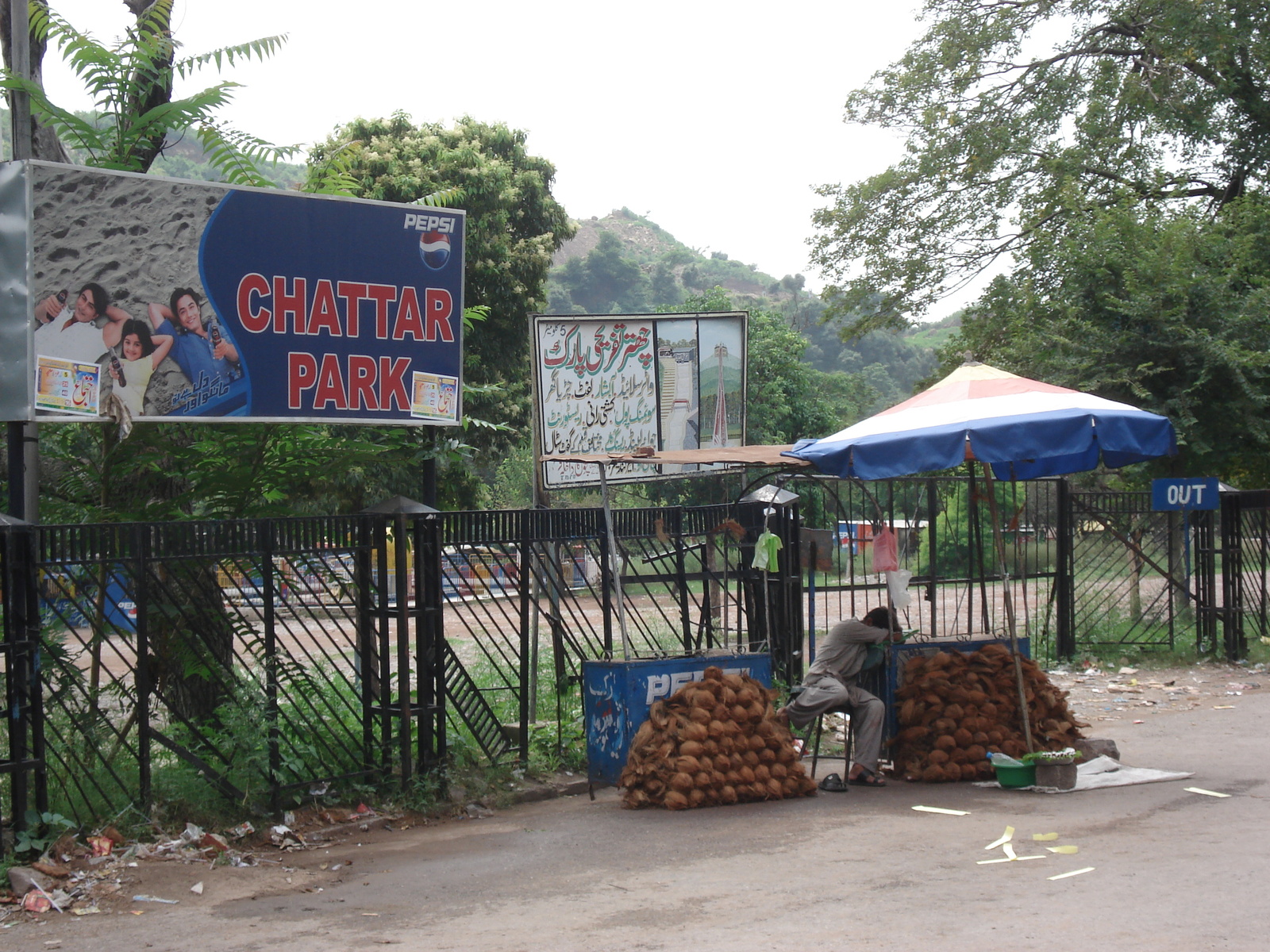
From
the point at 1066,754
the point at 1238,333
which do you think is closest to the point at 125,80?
the point at 1066,754

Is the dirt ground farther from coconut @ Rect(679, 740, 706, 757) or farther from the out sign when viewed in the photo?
the out sign

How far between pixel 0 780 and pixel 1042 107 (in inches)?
814

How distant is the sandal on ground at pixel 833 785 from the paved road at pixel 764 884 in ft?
0.30

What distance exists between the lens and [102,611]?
7355 millimetres

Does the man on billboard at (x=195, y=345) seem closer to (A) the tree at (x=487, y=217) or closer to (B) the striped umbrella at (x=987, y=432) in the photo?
(B) the striped umbrella at (x=987, y=432)

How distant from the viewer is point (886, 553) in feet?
28.2

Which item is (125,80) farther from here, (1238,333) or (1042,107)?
(1042,107)

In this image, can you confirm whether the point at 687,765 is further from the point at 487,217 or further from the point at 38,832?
the point at 487,217

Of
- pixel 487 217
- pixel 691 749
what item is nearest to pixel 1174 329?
pixel 691 749

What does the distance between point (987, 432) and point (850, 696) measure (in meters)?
2.20

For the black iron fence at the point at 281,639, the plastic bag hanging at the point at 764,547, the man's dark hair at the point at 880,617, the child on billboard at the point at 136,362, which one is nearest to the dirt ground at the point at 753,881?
the black iron fence at the point at 281,639

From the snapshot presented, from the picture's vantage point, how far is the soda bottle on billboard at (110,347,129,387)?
23.0ft

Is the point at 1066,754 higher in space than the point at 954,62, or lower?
lower

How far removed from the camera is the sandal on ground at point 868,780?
8422mm
